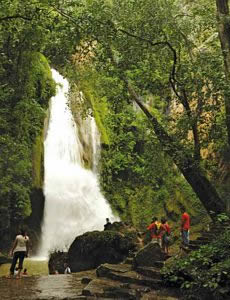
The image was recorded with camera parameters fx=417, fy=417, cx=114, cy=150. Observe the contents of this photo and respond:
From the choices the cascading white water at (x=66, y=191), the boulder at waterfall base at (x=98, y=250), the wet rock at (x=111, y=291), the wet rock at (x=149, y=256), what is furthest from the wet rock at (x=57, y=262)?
the wet rock at (x=111, y=291)

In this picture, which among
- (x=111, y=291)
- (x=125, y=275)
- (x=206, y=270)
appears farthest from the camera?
(x=125, y=275)

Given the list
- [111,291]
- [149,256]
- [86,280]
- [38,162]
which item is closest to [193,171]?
[149,256]

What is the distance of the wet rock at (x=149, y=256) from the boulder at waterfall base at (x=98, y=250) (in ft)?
10.7

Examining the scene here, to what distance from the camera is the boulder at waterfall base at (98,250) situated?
15.0m

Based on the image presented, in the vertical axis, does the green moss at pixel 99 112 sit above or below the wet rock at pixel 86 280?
above

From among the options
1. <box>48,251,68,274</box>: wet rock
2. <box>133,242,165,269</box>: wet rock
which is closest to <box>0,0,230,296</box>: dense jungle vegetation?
<box>133,242,165,269</box>: wet rock

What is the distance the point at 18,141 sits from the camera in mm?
16734

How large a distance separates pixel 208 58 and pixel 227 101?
80.4 inches

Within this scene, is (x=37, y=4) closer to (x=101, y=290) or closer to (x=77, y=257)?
Result: (x=101, y=290)

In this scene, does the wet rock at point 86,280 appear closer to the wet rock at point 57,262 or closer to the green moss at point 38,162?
the wet rock at point 57,262

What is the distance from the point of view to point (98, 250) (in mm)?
15133

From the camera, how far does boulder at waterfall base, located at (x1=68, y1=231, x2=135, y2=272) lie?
14977mm

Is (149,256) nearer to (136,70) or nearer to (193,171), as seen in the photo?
(193,171)

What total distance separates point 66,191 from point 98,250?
335 inches
